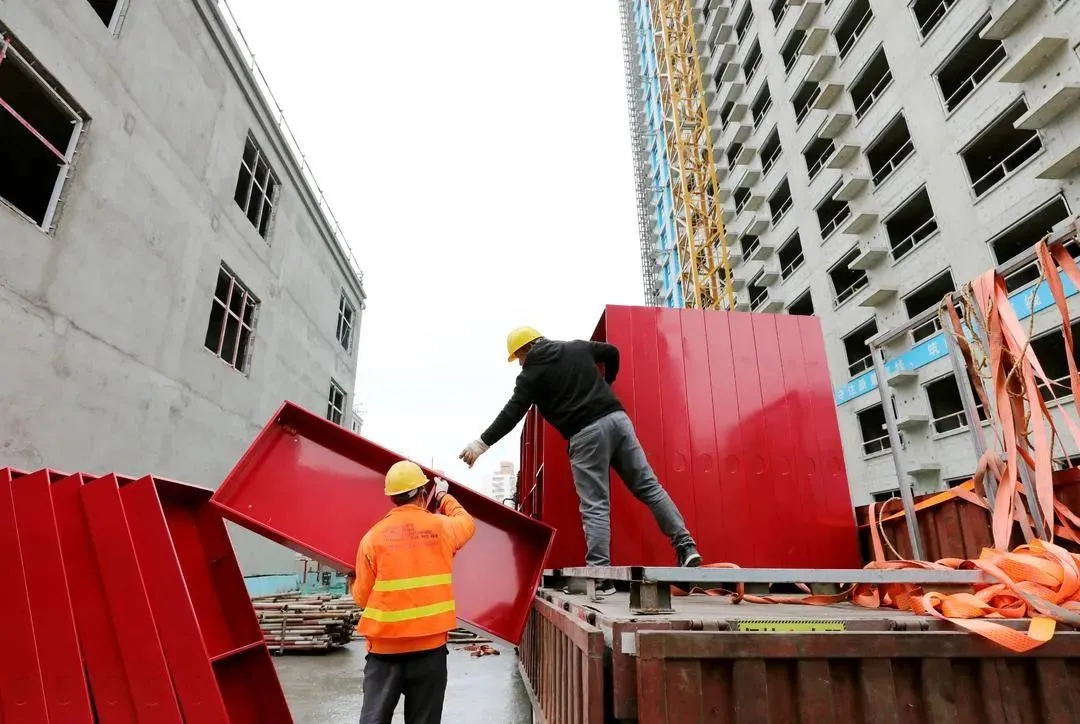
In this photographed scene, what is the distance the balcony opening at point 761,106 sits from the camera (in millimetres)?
28025

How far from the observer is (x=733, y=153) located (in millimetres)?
31266

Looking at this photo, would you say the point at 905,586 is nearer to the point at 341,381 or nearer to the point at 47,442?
the point at 47,442

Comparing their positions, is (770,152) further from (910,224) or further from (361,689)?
(361,689)

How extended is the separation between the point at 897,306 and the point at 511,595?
1933 centimetres

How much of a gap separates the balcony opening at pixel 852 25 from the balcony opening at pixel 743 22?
8.15m

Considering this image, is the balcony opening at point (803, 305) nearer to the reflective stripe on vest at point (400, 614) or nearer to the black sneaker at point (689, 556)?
the black sneaker at point (689, 556)

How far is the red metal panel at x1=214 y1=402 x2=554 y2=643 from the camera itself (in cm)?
409

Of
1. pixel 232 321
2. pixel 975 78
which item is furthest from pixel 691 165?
pixel 232 321

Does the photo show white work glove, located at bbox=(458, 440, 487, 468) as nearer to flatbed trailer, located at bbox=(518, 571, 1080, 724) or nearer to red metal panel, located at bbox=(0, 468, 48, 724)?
flatbed trailer, located at bbox=(518, 571, 1080, 724)

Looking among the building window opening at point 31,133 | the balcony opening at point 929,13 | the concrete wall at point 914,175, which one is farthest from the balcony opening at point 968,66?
the building window opening at point 31,133

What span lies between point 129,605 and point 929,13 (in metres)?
24.8

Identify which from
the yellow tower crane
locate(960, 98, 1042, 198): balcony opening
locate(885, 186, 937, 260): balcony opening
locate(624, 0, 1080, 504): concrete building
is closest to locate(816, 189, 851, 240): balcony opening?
locate(624, 0, 1080, 504): concrete building

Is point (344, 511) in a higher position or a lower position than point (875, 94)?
lower

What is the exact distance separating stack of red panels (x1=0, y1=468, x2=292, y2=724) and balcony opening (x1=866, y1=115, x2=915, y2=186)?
22149mm
